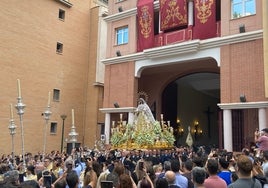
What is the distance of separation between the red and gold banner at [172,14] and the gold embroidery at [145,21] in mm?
1117

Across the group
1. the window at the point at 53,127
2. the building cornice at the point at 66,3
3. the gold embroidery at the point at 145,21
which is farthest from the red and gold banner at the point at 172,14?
the window at the point at 53,127

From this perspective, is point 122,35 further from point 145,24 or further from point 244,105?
point 244,105

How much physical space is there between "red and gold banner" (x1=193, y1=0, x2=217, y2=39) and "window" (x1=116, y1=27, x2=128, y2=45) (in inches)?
236

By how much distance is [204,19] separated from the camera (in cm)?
2022

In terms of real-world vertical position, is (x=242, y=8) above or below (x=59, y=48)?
above

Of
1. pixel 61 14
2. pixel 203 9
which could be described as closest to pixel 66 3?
pixel 61 14

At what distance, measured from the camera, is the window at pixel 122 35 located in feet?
81.4

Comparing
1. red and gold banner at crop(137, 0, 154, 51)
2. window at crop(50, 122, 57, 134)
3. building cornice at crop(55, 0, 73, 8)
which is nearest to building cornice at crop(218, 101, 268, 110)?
red and gold banner at crop(137, 0, 154, 51)

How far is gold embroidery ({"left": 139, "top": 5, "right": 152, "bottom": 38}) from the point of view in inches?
900

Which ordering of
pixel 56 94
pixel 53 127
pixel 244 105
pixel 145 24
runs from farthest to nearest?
1. pixel 56 94
2. pixel 53 127
3. pixel 145 24
4. pixel 244 105

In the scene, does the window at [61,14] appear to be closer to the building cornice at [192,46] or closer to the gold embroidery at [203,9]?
the building cornice at [192,46]

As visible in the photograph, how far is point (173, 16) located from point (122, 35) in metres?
5.04

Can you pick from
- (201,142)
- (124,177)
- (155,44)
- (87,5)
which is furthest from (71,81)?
(124,177)

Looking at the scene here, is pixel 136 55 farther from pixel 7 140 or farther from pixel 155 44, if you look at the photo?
pixel 7 140
